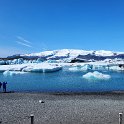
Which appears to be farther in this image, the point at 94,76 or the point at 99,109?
the point at 94,76

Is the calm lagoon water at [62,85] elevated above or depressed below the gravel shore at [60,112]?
above

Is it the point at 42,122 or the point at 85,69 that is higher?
the point at 85,69

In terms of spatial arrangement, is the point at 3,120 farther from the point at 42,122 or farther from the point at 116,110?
the point at 116,110

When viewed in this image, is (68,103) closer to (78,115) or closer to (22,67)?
(78,115)

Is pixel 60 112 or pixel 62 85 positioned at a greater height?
pixel 62 85

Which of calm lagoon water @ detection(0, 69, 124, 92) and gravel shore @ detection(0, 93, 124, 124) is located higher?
calm lagoon water @ detection(0, 69, 124, 92)

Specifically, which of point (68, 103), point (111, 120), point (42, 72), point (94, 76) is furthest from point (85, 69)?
point (111, 120)

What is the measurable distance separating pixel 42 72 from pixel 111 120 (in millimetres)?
56046

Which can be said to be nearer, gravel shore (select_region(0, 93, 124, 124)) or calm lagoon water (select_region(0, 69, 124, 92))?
gravel shore (select_region(0, 93, 124, 124))

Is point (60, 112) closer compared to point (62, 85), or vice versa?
point (60, 112)

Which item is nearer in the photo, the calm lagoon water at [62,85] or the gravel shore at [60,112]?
the gravel shore at [60,112]

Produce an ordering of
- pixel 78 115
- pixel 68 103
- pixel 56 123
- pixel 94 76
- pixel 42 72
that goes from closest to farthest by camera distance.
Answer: pixel 56 123
pixel 78 115
pixel 68 103
pixel 94 76
pixel 42 72

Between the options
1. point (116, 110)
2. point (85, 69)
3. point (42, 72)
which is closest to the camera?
point (116, 110)

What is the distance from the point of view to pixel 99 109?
64.3ft
